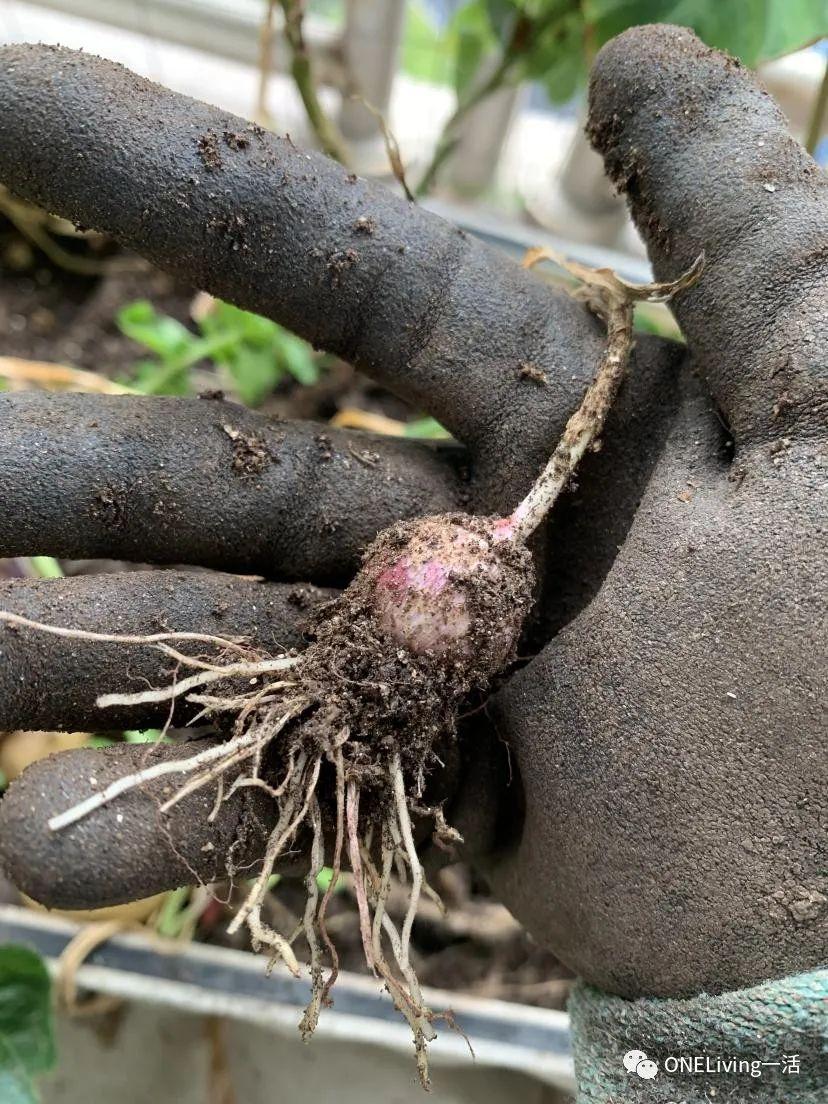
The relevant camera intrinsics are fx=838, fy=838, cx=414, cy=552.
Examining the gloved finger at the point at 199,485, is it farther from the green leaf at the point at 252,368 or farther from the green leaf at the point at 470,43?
the green leaf at the point at 470,43

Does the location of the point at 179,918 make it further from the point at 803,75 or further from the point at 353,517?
the point at 803,75

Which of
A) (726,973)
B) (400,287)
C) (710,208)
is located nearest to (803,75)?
(710,208)

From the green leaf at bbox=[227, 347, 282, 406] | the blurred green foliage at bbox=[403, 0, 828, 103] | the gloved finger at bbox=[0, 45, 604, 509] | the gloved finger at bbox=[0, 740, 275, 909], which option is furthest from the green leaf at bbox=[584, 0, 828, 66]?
the gloved finger at bbox=[0, 740, 275, 909]

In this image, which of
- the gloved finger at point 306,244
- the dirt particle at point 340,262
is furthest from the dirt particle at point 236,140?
the dirt particle at point 340,262

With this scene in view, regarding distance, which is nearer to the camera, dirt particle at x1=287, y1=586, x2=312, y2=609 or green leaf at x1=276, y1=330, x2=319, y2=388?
dirt particle at x1=287, y1=586, x2=312, y2=609

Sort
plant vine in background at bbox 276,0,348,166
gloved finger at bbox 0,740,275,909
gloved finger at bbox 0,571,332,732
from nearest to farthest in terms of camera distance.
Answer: gloved finger at bbox 0,740,275,909, gloved finger at bbox 0,571,332,732, plant vine in background at bbox 276,0,348,166

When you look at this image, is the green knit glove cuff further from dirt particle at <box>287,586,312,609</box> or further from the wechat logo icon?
dirt particle at <box>287,586,312,609</box>
